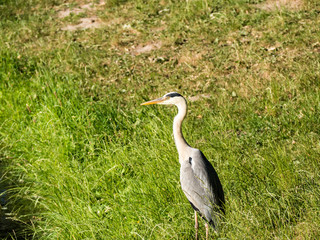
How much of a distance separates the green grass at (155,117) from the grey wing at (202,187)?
13cm

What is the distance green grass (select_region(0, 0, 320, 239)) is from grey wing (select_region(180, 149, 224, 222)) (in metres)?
0.13

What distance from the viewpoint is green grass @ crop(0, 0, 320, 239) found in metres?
4.17

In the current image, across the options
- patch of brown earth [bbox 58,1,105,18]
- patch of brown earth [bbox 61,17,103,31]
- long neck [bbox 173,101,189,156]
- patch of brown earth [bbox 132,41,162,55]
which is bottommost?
patch of brown earth [bbox 132,41,162,55]

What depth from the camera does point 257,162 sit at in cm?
473

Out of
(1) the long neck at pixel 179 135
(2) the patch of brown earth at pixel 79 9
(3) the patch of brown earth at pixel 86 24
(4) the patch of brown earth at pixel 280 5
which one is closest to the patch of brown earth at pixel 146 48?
(3) the patch of brown earth at pixel 86 24

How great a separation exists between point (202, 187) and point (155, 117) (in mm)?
1888

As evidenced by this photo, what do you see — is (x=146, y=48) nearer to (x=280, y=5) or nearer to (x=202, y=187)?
(x=280, y=5)

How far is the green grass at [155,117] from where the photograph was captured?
4172 millimetres

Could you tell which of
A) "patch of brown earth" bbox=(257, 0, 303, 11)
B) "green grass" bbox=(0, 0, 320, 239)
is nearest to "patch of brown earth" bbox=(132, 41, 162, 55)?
"green grass" bbox=(0, 0, 320, 239)

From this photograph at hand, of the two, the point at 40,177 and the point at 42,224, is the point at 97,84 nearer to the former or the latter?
the point at 40,177

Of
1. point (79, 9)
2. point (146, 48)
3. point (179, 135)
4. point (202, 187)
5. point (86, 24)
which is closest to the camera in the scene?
point (202, 187)

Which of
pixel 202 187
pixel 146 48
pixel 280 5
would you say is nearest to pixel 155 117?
pixel 202 187

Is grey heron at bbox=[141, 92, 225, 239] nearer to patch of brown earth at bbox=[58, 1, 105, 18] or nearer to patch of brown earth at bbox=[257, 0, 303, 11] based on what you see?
patch of brown earth at bbox=[257, 0, 303, 11]

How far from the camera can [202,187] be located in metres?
4.07
